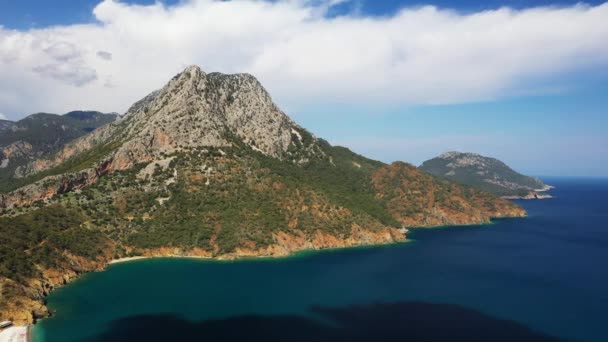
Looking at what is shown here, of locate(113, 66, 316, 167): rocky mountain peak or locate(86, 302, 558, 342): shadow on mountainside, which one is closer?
locate(86, 302, 558, 342): shadow on mountainside

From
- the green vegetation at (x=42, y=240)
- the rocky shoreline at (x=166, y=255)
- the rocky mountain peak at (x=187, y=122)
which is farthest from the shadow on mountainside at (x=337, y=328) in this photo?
the rocky mountain peak at (x=187, y=122)

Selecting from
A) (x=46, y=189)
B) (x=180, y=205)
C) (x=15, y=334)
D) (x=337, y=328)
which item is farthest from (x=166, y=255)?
(x=337, y=328)

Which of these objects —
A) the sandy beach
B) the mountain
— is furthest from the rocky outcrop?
the sandy beach

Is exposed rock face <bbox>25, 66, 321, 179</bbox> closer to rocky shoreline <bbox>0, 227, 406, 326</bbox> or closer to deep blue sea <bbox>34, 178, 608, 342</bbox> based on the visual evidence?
rocky shoreline <bbox>0, 227, 406, 326</bbox>

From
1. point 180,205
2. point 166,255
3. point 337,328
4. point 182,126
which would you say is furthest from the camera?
point 182,126

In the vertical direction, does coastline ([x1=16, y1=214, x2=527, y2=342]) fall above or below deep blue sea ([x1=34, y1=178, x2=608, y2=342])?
above

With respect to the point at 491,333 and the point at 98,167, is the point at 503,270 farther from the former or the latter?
the point at 98,167

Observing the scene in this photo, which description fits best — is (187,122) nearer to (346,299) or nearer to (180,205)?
(180,205)
